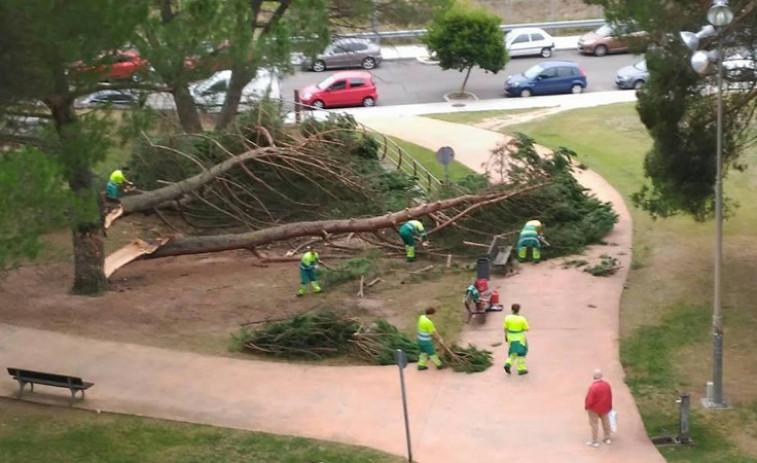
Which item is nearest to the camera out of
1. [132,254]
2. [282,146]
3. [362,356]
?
[362,356]

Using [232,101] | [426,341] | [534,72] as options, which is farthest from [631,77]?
[426,341]

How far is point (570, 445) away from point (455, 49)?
1010 inches

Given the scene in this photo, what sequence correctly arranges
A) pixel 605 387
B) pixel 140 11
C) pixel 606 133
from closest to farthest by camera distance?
pixel 605 387
pixel 140 11
pixel 606 133

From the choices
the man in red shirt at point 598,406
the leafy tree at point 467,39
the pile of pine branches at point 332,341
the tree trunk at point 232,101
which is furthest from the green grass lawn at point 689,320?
the leafy tree at point 467,39

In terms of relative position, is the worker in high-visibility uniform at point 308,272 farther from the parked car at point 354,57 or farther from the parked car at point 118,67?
the parked car at point 354,57

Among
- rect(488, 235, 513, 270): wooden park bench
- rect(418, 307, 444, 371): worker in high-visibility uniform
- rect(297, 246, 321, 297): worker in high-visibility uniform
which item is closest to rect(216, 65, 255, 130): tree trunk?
rect(297, 246, 321, 297): worker in high-visibility uniform

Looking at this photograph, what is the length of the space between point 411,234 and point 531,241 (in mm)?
2426

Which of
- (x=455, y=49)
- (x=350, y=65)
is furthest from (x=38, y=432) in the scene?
(x=350, y=65)

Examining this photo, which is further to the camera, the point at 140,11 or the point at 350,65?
the point at 350,65

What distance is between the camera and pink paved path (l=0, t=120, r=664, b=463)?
557 inches

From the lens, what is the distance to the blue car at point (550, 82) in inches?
1542

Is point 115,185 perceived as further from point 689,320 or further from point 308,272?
point 689,320

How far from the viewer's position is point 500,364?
16734 millimetres

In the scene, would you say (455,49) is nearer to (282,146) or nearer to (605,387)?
(282,146)
